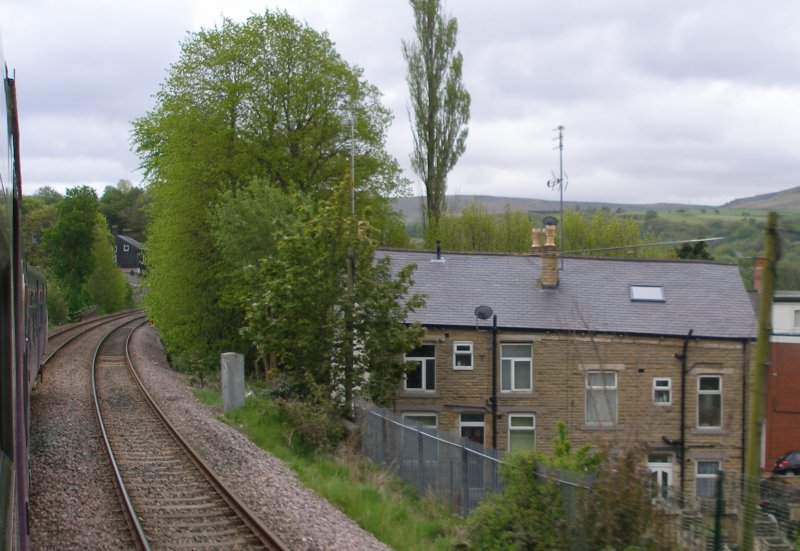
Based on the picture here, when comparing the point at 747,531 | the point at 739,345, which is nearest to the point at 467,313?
the point at 739,345

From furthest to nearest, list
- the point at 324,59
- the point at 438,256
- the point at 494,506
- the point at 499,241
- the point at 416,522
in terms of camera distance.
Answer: the point at 499,241, the point at 324,59, the point at 438,256, the point at 416,522, the point at 494,506

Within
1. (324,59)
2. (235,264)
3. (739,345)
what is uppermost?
(324,59)

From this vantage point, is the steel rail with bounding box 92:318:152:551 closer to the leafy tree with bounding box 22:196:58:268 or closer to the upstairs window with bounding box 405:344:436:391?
the upstairs window with bounding box 405:344:436:391

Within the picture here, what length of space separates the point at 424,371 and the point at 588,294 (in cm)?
619

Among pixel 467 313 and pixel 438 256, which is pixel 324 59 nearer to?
pixel 438 256

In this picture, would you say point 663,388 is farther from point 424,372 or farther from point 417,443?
point 417,443

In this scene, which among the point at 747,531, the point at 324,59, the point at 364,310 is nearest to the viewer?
the point at 747,531

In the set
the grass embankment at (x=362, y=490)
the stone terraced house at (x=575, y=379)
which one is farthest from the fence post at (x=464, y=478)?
the stone terraced house at (x=575, y=379)

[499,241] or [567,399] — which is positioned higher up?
[499,241]

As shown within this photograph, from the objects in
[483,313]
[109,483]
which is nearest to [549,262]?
[483,313]

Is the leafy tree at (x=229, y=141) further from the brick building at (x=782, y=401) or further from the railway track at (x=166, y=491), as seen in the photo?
the brick building at (x=782, y=401)

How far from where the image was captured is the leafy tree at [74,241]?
68688mm

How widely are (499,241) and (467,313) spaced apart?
100ft

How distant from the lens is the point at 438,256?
93.4 feet
